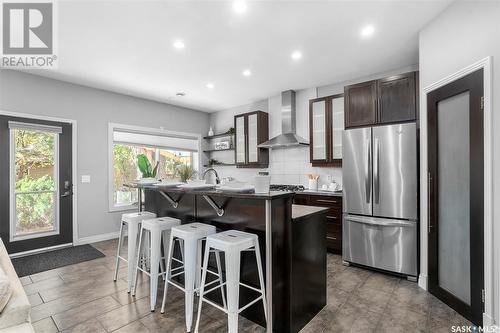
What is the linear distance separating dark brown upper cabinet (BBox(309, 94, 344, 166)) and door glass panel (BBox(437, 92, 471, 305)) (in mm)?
1748

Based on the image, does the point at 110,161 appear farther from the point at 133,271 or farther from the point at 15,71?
the point at 133,271

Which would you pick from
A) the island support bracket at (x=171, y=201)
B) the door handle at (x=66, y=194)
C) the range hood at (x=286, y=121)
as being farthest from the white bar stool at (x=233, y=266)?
the door handle at (x=66, y=194)

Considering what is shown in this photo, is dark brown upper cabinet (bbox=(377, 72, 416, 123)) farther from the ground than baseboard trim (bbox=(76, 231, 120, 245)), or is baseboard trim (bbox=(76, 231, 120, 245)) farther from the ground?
dark brown upper cabinet (bbox=(377, 72, 416, 123))

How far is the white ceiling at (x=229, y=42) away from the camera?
245 centimetres

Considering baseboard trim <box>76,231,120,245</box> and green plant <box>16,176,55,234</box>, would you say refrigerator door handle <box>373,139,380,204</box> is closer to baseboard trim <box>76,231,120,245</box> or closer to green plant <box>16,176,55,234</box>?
baseboard trim <box>76,231,120,245</box>

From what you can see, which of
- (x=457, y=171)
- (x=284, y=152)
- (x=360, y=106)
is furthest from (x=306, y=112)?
(x=457, y=171)

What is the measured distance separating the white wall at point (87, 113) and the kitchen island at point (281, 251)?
310cm

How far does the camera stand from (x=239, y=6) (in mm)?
2402

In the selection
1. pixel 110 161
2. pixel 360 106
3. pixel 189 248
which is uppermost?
pixel 360 106

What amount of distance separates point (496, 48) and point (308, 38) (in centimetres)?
172

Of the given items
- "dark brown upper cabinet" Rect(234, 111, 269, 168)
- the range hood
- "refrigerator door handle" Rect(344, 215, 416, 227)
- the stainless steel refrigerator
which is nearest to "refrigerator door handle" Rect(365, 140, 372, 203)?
the stainless steel refrigerator

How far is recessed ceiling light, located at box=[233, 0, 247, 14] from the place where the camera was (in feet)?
7.72

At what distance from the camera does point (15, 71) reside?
12.8ft

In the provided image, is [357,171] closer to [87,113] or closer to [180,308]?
[180,308]
